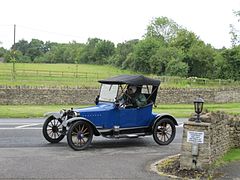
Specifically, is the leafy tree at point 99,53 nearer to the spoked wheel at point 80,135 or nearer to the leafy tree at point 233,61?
the leafy tree at point 233,61

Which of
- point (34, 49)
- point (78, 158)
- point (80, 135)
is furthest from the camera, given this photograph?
point (34, 49)

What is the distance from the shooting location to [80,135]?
37.6 ft

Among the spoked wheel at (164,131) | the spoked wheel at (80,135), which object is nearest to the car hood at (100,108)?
the spoked wheel at (80,135)

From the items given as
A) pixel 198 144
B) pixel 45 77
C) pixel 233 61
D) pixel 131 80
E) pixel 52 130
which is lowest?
pixel 52 130

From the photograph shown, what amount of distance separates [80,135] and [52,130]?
1556 mm

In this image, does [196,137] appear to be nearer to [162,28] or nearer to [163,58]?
[163,58]

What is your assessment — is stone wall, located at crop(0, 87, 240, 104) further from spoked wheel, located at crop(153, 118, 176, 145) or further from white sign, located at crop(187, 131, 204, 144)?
white sign, located at crop(187, 131, 204, 144)

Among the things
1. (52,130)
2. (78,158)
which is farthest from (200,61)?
(78,158)

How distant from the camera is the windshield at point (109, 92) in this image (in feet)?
41.1

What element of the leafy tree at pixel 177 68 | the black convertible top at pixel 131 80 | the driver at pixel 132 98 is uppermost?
the leafy tree at pixel 177 68

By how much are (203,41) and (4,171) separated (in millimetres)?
78001

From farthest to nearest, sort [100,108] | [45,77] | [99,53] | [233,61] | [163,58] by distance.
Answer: [99,53], [163,58], [233,61], [45,77], [100,108]

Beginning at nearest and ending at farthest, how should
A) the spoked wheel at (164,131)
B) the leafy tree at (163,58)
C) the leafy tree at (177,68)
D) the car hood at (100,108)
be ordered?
the car hood at (100,108) < the spoked wheel at (164,131) < the leafy tree at (177,68) < the leafy tree at (163,58)

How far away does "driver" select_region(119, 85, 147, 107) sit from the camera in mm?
12462
